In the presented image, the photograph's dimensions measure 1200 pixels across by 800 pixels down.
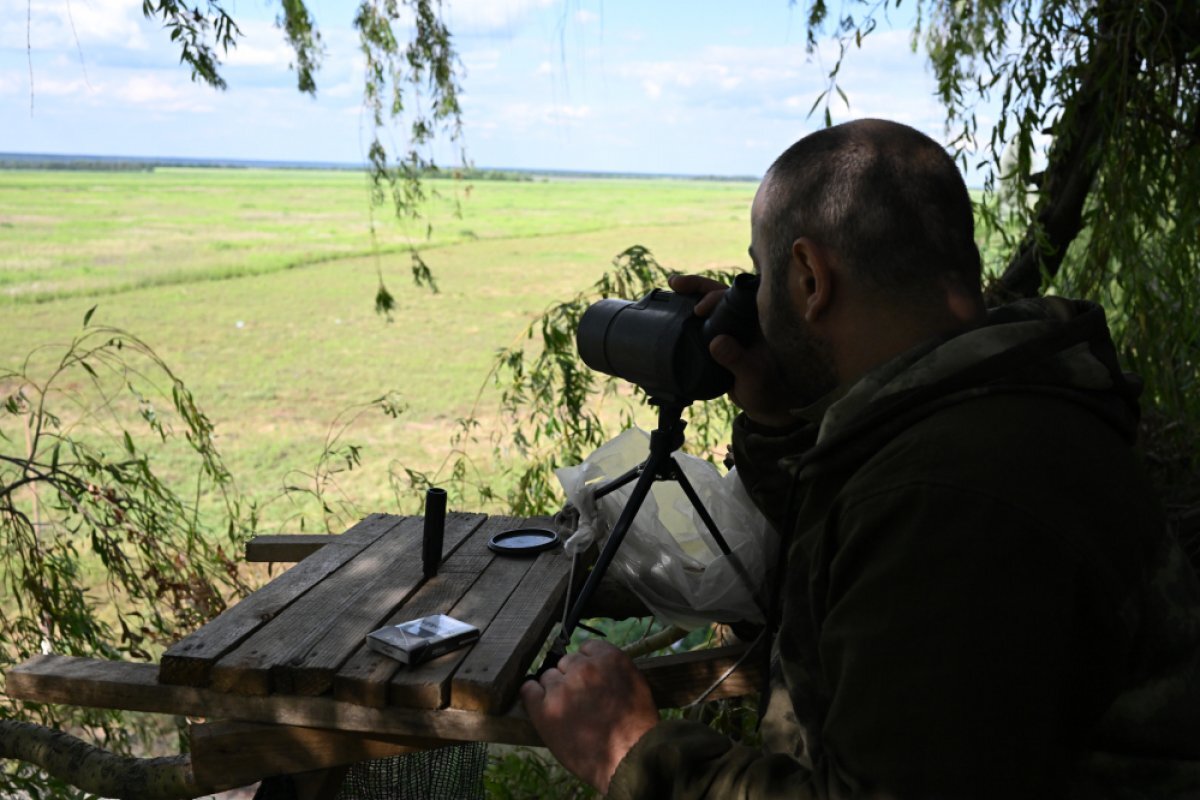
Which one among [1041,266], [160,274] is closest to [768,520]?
[1041,266]

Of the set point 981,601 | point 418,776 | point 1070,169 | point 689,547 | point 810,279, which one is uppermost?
point 1070,169

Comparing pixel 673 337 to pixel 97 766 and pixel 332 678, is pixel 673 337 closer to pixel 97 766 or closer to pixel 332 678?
pixel 332 678

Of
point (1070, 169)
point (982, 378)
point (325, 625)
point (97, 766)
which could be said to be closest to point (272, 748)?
point (325, 625)

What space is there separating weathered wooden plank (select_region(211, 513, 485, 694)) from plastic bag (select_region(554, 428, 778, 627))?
28cm

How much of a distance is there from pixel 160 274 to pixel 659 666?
83.3 ft

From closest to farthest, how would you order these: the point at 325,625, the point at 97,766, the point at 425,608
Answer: the point at 325,625, the point at 425,608, the point at 97,766

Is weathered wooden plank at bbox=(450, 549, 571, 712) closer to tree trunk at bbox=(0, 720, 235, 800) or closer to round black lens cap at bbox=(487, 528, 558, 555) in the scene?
round black lens cap at bbox=(487, 528, 558, 555)

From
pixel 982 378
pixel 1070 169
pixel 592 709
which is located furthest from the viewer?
pixel 1070 169

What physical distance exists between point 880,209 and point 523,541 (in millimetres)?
1071

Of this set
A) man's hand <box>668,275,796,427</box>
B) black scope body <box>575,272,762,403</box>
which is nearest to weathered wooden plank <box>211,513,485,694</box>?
black scope body <box>575,272,762,403</box>

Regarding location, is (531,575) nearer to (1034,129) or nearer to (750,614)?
(750,614)

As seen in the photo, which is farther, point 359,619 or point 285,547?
point 285,547

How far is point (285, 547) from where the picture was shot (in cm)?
229

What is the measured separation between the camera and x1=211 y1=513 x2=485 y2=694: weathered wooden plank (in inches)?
59.1
